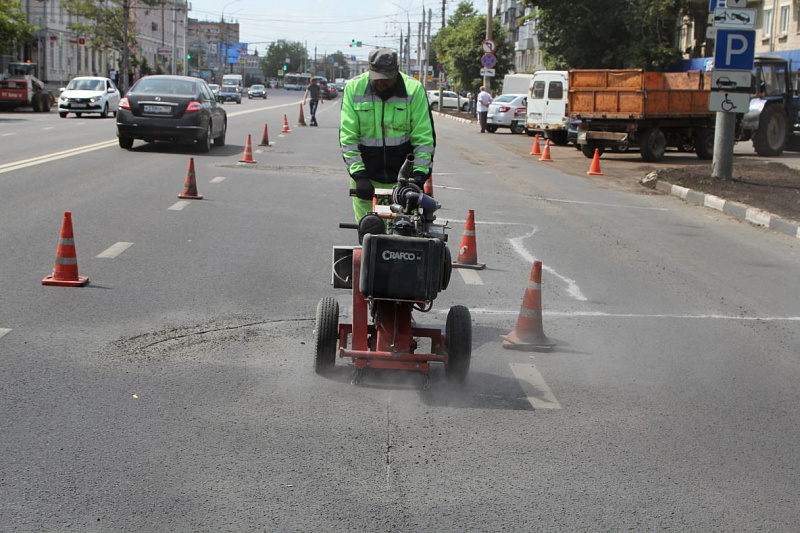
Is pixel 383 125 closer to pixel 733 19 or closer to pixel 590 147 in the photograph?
pixel 733 19

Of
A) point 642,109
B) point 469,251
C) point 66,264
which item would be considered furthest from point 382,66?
point 642,109

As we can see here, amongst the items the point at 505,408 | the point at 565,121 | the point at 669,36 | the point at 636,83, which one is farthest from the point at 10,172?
the point at 669,36

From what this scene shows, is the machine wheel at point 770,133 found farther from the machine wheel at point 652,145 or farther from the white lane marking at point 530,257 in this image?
the white lane marking at point 530,257

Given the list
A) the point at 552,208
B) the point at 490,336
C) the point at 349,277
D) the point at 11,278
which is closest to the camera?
the point at 349,277

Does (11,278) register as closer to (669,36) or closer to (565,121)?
(565,121)

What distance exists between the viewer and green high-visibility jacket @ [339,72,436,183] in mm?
6164

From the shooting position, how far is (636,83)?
80.8 ft

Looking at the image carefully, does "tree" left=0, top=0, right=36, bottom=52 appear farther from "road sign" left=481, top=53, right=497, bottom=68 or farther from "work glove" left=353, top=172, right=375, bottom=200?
"work glove" left=353, top=172, right=375, bottom=200

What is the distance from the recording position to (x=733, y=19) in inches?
679

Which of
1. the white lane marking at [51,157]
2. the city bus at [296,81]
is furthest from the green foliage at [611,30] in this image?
the city bus at [296,81]

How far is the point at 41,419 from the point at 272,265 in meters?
4.54

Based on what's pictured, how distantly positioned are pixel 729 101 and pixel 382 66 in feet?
43.4

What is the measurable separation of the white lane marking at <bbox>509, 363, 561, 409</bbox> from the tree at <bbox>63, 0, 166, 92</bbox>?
67.2m

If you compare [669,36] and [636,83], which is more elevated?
[669,36]
